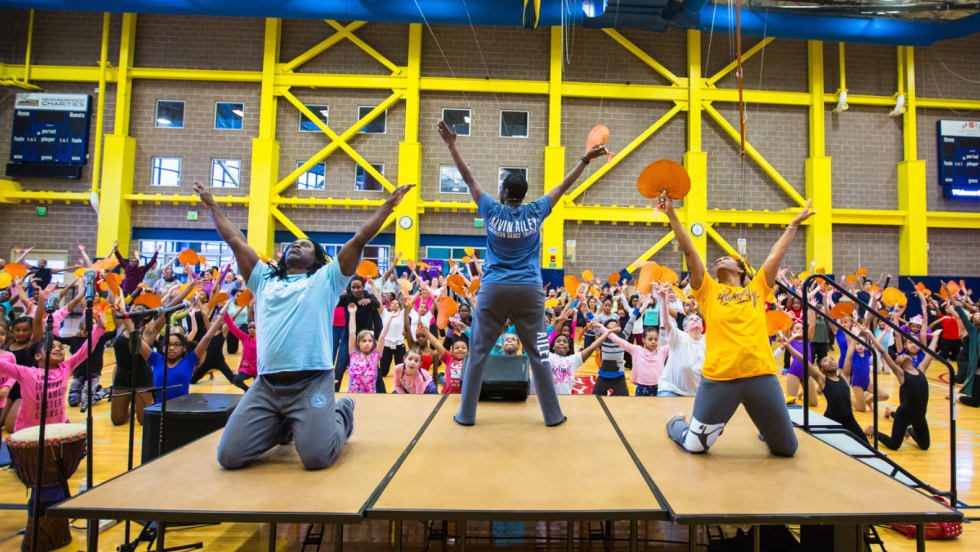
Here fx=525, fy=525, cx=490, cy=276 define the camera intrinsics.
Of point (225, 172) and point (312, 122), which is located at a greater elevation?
point (312, 122)

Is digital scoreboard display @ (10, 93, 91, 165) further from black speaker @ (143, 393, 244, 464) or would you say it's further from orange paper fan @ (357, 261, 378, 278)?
black speaker @ (143, 393, 244, 464)

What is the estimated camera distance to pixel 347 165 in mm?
16547

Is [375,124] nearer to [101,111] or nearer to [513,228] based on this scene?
[101,111]

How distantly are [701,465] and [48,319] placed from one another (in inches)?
257

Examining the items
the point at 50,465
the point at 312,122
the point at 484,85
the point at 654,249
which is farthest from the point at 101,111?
the point at 654,249

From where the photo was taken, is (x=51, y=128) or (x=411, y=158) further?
(x=51, y=128)

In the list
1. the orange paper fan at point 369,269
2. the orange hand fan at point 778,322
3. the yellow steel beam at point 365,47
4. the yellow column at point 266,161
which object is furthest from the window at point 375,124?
the orange hand fan at point 778,322

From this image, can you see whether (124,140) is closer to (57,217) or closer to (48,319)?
(57,217)

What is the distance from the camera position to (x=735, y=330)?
3154 mm

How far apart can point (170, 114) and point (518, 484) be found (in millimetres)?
18275

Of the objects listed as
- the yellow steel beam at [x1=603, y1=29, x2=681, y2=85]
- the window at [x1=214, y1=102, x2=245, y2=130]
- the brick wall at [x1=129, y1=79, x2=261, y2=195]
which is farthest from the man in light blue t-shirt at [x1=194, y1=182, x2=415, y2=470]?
the yellow steel beam at [x1=603, y1=29, x2=681, y2=85]

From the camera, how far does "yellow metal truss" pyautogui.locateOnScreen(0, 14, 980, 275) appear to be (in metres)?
15.9

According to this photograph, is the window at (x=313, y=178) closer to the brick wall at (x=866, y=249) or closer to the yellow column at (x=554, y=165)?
the yellow column at (x=554, y=165)

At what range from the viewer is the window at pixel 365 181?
16562mm
